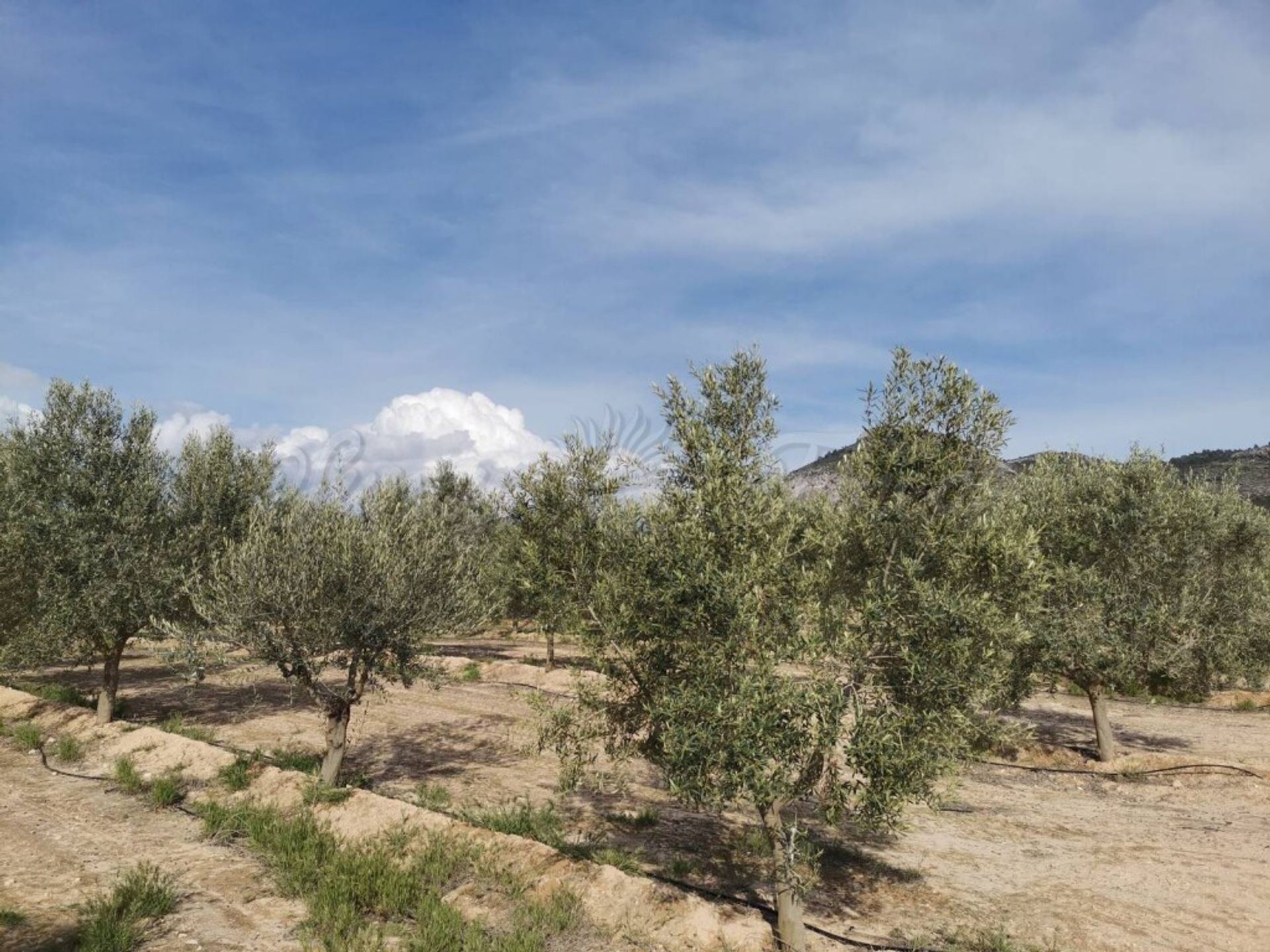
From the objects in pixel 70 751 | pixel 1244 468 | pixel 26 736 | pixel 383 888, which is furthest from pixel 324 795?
pixel 1244 468

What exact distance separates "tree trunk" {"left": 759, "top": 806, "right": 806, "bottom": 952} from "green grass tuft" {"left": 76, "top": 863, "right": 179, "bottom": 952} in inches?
463

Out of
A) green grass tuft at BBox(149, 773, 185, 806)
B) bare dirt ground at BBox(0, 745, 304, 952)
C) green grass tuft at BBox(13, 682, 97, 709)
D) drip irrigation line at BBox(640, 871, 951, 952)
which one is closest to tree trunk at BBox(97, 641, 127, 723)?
green grass tuft at BBox(13, 682, 97, 709)

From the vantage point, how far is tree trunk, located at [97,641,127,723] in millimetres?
29594

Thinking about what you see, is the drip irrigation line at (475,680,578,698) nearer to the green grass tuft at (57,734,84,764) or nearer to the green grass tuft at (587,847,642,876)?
the green grass tuft at (57,734,84,764)

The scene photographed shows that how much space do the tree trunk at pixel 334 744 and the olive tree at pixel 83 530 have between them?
1048 centimetres

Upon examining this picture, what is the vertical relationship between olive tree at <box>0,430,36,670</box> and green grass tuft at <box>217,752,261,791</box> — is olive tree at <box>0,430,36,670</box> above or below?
above

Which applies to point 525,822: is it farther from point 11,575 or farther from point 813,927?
point 11,575

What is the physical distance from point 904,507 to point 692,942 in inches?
361

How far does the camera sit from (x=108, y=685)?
29875mm

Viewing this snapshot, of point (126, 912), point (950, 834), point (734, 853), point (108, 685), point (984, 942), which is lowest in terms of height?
point (950, 834)

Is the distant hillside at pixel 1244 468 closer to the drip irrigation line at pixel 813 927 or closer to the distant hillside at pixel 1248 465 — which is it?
the distant hillside at pixel 1248 465

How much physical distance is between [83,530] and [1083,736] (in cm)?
4116

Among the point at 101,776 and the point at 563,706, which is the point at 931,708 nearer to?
the point at 563,706

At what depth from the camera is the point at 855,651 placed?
1306cm
